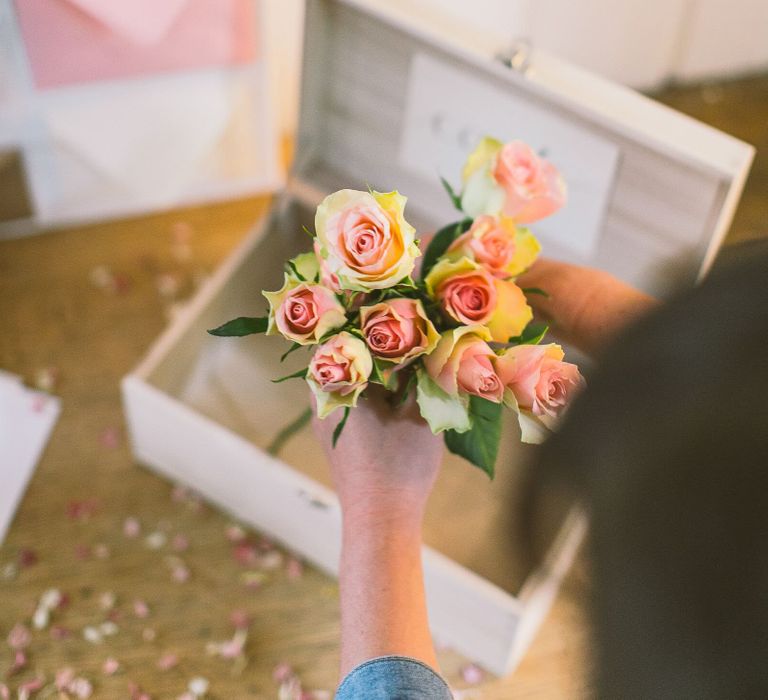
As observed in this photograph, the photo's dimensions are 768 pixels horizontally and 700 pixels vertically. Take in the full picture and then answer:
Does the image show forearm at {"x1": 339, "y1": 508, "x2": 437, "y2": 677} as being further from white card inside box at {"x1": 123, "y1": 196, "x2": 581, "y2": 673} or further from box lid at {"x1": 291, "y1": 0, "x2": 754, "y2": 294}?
box lid at {"x1": 291, "y1": 0, "x2": 754, "y2": 294}

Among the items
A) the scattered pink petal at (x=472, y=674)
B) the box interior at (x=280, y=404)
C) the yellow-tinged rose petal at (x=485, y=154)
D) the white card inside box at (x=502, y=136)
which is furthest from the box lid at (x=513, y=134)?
the scattered pink petal at (x=472, y=674)

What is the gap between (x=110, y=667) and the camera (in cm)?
94

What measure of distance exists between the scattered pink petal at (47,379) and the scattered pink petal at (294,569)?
1.18 feet

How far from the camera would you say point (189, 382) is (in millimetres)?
1079

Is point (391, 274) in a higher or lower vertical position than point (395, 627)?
higher

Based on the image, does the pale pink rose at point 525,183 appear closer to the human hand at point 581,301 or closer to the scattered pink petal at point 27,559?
the human hand at point 581,301

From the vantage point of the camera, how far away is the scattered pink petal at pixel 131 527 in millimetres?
1032

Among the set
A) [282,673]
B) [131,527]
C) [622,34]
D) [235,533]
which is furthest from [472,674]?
[622,34]

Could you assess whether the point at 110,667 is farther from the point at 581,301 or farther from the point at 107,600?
the point at 581,301

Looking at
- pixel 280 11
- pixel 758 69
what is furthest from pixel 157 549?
pixel 758 69

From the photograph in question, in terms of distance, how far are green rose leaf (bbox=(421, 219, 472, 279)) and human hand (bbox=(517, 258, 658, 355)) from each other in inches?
3.8

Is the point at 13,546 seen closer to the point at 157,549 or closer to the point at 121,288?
the point at 157,549

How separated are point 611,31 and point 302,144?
53 cm

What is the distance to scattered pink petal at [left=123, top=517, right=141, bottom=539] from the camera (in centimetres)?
103
